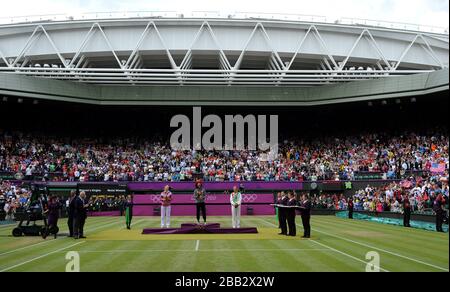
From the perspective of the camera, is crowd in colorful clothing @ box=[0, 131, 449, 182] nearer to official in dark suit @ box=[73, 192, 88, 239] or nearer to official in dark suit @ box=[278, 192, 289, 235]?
official in dark suit @ box=[278, 192, 289, 235]

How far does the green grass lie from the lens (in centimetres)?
1154

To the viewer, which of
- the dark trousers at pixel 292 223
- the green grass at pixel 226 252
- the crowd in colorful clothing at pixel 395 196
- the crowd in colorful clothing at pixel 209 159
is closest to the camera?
the green grass at pixel 226 252

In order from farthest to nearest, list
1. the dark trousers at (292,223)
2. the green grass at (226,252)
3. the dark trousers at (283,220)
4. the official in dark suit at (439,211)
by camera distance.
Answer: the official in dark suit at (439,211), the dark trousers at (283,220), the dark trousers at (292,223), the green grass at (226,252)

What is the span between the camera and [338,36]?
4744 centimetres

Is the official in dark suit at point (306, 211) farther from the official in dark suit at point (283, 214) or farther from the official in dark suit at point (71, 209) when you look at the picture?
the official in dark suit at point (71, 209)

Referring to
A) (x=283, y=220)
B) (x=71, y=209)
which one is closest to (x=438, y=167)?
(x=283, y=220)

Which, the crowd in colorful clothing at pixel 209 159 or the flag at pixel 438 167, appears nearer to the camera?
the flag at pixel 438 167

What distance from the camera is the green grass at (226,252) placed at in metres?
11.5

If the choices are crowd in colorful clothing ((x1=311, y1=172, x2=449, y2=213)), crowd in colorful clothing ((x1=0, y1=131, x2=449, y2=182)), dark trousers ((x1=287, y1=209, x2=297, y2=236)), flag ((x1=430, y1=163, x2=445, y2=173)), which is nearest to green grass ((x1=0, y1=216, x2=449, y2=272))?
dark trousers ((x1=287, y1=209, x2=297, y2=236))

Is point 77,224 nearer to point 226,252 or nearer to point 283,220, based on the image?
point 226,252

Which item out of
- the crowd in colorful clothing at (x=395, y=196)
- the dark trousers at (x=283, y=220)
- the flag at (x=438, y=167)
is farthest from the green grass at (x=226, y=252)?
the flag at (x=438, y=167)

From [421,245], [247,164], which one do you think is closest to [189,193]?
[247,164]

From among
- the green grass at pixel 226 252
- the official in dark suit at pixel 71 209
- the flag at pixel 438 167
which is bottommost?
the green grass at pixel 226 252

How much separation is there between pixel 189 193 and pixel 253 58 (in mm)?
16005
